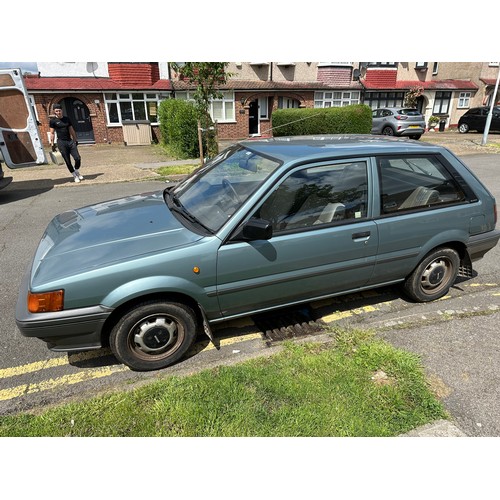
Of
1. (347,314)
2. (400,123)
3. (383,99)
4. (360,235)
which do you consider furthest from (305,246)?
(383,99)

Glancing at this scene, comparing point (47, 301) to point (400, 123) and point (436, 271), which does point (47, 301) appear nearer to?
point (436, 271)

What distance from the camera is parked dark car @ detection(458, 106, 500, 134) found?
877 inches

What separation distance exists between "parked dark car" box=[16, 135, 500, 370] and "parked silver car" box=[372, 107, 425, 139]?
1580cm

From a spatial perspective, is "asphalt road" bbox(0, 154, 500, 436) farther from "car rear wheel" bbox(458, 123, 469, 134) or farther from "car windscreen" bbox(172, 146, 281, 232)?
"car rear wheel" bbox(458, 123, 469, 134)

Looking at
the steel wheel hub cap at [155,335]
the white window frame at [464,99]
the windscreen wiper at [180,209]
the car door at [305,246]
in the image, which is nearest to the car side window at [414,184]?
the car door at [305,246]

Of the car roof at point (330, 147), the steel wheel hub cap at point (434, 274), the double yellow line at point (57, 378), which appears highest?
the car roof at point (330, 147)

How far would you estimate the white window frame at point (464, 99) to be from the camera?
26413mm

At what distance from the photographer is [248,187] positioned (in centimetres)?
290

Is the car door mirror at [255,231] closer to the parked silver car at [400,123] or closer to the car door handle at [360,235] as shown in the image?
the car door handle at [360,235]

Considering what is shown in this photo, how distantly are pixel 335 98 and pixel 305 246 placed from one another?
75.4 feet

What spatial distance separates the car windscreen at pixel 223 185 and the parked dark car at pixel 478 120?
24802mm

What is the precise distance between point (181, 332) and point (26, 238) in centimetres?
426

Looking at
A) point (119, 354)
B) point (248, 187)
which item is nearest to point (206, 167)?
point (248, 187)

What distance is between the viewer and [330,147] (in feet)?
10.2
